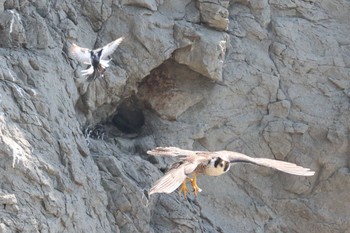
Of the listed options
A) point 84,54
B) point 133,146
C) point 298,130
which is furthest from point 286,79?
point 84,54

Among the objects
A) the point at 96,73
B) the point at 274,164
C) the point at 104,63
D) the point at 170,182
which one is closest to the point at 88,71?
the point at 96,73

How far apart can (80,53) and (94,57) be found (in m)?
0.17

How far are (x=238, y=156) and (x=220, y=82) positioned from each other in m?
2.54

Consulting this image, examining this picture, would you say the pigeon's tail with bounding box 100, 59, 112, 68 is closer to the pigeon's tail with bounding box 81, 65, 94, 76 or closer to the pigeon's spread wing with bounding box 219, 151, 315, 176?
the pigeon's tail with bounding box 81, 65, 94, 76

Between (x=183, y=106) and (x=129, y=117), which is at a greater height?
(x=183, y=106)

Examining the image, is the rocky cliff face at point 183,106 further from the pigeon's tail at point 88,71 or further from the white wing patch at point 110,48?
the white wing patch at point 110,48

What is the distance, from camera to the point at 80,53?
10117 millimetres

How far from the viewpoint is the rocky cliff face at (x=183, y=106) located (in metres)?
9.45

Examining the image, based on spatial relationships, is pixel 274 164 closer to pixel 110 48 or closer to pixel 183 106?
pixel 110 48

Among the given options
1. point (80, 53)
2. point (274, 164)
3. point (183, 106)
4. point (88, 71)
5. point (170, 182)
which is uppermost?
point (170, 182)

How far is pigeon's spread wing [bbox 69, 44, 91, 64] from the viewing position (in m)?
10.1

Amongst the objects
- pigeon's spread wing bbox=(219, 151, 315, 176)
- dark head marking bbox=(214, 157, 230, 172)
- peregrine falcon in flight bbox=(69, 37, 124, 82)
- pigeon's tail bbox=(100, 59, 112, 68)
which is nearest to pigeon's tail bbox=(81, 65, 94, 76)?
peregrine falcon in flight bbox=(69, 37, 124, 82)

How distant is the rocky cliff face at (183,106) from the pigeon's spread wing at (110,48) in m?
0.33

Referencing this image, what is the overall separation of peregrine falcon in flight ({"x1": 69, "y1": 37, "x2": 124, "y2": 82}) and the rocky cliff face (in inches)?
4.3
